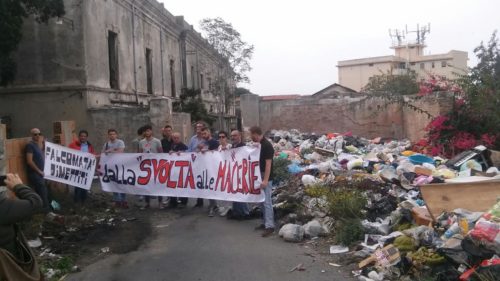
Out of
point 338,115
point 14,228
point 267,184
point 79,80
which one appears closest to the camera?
point 14,228

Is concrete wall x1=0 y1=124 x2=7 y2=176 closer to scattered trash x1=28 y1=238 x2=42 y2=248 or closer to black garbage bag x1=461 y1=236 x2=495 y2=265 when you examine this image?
scattered trash x1=28 y1=238 x2=42 y2=248

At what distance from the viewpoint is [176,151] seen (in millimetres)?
10008

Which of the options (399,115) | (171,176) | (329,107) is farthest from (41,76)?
(399,115)

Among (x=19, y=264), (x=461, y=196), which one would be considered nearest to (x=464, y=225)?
(x=461, y=196)

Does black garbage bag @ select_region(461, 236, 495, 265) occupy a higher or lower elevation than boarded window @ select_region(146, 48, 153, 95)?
lower

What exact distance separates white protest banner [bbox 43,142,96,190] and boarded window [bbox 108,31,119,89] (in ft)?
30.6

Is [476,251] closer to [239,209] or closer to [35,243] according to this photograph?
[239,209]

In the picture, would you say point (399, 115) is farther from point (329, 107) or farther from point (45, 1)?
point (45, 1)

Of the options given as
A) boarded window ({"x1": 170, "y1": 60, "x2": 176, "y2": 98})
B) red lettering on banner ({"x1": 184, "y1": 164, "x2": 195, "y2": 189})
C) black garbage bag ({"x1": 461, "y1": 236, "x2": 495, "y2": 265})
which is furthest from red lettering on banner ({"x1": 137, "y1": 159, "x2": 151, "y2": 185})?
boarded window ({"x1": 170, "y1": 60, "x2": 176, "y2": 98})

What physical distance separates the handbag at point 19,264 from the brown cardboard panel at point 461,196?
492cm

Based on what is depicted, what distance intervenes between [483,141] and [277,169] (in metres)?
5.13

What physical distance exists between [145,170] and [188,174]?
3.17 ft

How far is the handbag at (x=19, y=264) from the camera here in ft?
11.7

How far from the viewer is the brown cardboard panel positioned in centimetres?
668
